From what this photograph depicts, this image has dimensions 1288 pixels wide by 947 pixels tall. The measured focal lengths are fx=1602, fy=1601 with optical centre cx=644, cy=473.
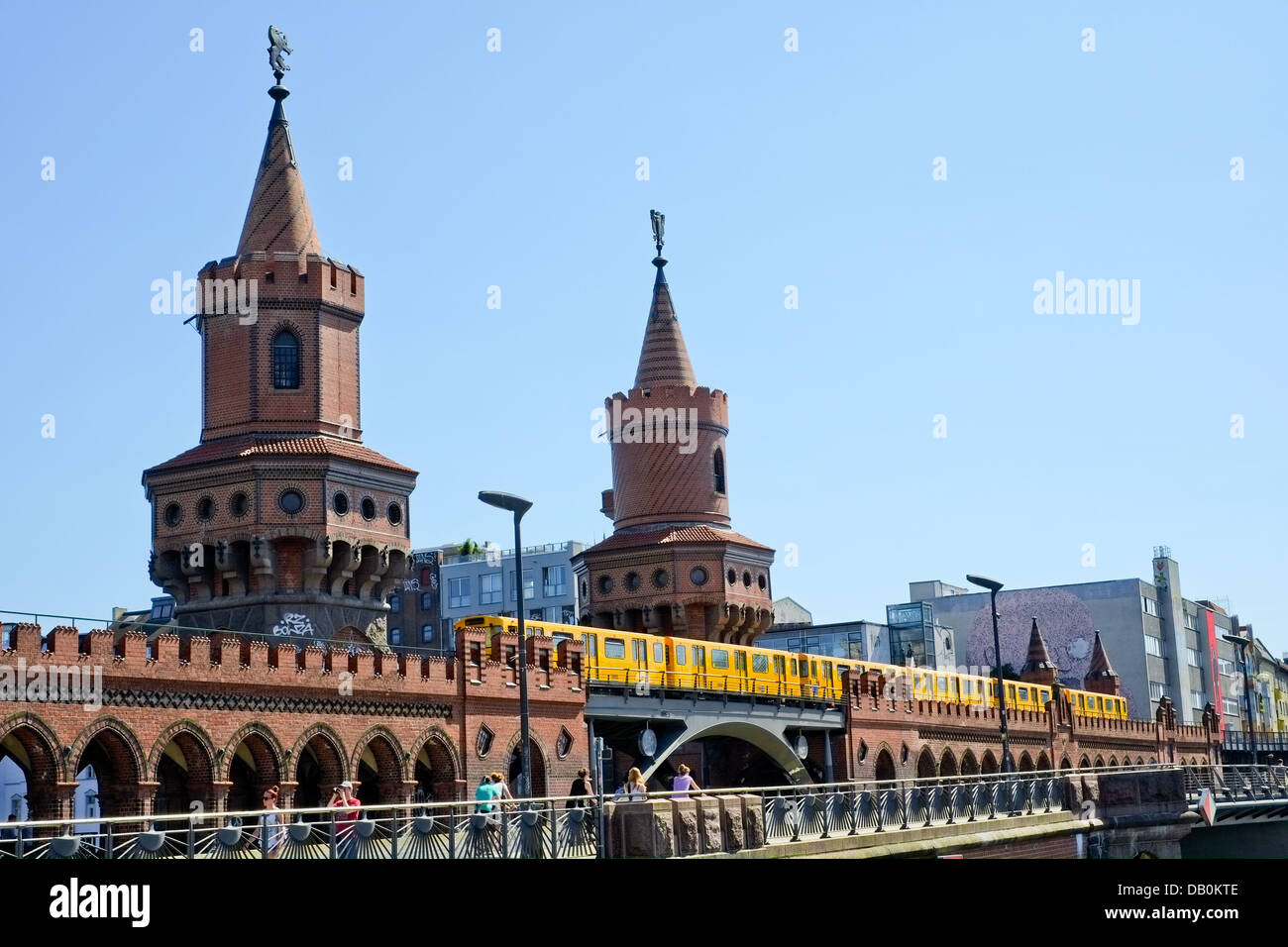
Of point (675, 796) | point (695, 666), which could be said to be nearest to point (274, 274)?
point (695, 666)

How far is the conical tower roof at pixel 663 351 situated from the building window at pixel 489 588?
5397 cm

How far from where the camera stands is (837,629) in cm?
10981

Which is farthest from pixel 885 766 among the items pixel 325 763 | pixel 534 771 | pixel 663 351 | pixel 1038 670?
pixel 1038 670

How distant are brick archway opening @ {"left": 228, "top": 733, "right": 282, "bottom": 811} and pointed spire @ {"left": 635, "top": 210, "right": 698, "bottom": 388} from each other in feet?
97.0

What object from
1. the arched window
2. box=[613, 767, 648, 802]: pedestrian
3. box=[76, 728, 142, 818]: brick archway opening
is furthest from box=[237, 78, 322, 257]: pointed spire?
box=[613, 767, 648, 802]: pedestrian

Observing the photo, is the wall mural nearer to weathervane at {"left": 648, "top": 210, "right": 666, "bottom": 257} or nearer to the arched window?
weathervane at {"left": 648, "top": 210, "right": 666, "bottom": 257}

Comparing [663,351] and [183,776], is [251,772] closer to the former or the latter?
[183,776]

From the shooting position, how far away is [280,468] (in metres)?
43.0

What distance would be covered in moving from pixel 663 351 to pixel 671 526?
7.45 metres

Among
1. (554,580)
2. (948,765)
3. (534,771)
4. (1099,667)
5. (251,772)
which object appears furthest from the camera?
(554,580)

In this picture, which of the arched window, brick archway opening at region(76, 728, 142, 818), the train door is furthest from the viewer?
the train door

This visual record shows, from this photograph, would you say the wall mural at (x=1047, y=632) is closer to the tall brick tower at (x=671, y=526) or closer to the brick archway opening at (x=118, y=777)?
the tall brick tower at (x=671, y=526)

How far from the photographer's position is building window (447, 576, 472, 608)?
118 meters
